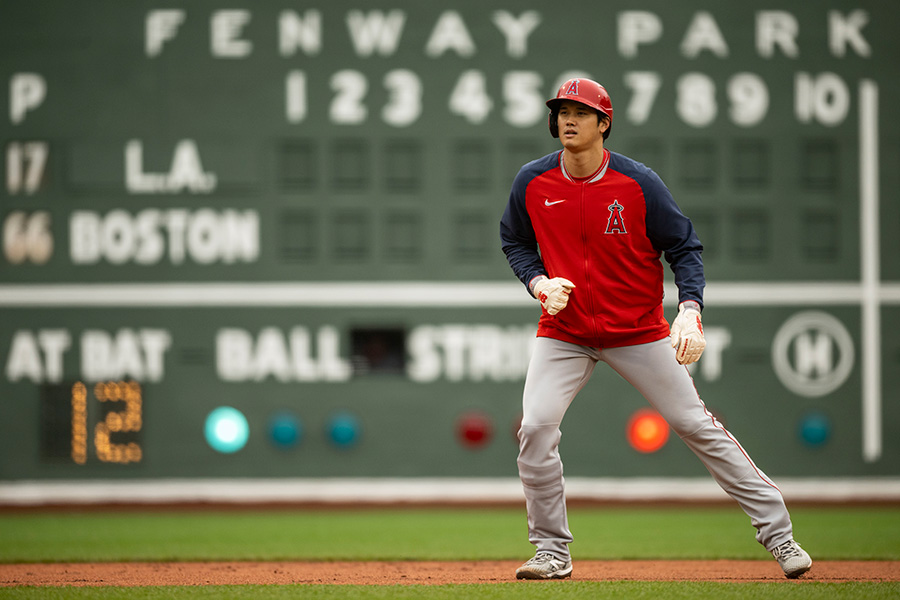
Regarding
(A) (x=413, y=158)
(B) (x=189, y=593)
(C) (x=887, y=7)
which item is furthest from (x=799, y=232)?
(B) (x=189, y=593)

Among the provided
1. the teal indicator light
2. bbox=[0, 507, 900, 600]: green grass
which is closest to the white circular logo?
bbox=[0, 507, 900, 600]: green grass

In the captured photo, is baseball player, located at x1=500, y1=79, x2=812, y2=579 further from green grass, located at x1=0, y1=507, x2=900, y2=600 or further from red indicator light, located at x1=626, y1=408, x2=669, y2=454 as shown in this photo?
red indicator light, located at x1=626, y1=408, x2=669, y2=454

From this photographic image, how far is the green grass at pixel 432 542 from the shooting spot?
11.3 feet

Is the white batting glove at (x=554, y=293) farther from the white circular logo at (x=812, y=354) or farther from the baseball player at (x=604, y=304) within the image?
the white circular logo at (x=812, y=354)

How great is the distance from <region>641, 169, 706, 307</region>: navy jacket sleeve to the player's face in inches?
9.5

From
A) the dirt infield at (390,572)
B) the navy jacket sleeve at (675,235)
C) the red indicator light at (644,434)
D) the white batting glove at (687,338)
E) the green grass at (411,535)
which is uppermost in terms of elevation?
the navy jacket sleeve at (675,235)

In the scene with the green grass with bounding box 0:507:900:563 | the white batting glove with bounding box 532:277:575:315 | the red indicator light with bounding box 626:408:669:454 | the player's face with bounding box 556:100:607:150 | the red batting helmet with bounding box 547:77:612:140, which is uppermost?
the red batting helmet with bounding box 547:77:612:140

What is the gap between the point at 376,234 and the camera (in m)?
6.71

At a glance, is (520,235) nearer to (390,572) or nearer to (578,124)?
(578,124)

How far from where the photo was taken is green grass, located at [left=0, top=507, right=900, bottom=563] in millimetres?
4984

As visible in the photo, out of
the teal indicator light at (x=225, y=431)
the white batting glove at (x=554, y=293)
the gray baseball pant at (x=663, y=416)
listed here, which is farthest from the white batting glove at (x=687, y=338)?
the teal indicator light at (x=225, y=431)

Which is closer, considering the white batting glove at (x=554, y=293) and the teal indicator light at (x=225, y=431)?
the white batting glove at (x=554, y=293)

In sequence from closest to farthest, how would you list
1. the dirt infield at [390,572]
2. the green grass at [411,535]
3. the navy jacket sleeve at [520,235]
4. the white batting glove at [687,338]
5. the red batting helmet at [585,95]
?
1. the white batting glove at [687,338]
2. the red batting helmet at [585,95]
3. the navy jacket sleeve at [520,235]
4. the dirt infield at [390,572]
5. the green grass at [411,535]

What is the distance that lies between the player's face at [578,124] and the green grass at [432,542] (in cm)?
146
